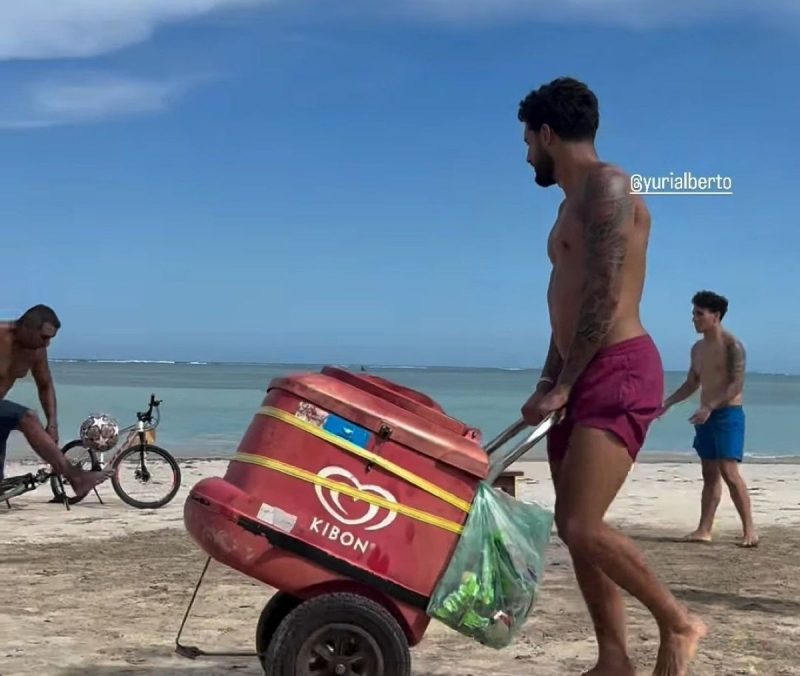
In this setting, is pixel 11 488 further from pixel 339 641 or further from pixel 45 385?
pixel 339 641

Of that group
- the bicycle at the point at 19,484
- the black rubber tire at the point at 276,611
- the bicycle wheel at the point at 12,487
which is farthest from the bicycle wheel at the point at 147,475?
the black rubber tire at the point at 276,611

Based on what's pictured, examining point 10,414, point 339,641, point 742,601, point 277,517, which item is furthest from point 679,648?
point 10,414

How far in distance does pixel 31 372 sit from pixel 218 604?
347cm

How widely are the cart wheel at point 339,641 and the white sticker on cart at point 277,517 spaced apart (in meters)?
0.24

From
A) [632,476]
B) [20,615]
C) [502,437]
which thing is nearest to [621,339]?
[502,437]

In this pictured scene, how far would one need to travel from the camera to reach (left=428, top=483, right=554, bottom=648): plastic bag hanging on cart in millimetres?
3365

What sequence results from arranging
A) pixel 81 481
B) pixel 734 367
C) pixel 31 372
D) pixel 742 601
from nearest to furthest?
pixel 742 601 → pixel 81 481 → pixel 734 367 → pixel 31 372

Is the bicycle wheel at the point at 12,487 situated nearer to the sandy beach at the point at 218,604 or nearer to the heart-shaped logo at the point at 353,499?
the sandy beach at the point at 218,604

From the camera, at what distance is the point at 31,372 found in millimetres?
8094

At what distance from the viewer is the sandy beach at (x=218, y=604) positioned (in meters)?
4.35

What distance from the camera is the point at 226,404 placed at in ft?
107

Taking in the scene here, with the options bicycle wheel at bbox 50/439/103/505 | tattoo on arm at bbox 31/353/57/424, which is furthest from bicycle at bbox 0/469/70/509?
tattoo on arm at bbox 31/353/57/424

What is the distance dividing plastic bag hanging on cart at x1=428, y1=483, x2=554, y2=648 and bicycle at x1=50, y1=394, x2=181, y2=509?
640 centimetres

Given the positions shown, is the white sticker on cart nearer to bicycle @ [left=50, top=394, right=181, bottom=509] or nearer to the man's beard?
the man's beard
